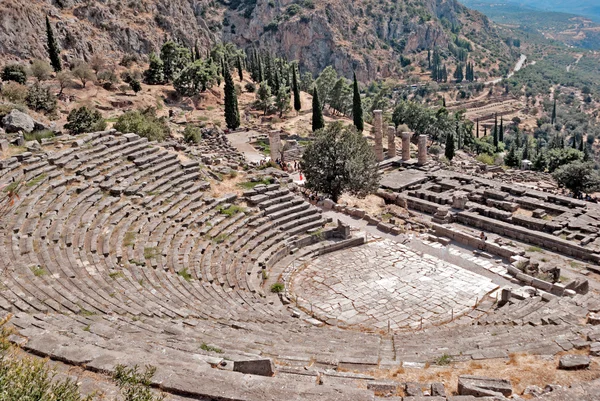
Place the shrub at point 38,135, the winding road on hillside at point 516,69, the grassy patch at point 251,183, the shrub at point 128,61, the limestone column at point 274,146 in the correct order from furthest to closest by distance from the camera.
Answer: the winding road on hillside at point 516,69 → the shrub at point 128,61 → the limestone column at point 274,146 → the grassy patch at point 251,183 → the shrub at point 38,135

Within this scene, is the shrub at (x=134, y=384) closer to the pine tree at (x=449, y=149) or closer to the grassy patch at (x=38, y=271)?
the grassy patch at (x=38, y=271)

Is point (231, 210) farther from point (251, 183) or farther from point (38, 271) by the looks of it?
point (38, 271)

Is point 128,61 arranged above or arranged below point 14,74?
below

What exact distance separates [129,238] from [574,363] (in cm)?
1471

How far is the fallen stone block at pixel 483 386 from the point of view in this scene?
867 cm

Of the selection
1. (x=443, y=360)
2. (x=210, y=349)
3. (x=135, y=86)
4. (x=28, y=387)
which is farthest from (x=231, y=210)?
(x=135, y=86)

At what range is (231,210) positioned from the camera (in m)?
23.3

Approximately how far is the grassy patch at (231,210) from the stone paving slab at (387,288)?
14.8ft

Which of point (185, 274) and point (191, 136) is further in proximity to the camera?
point (191, 136)

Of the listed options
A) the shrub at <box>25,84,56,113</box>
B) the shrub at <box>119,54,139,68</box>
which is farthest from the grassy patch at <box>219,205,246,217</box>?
the shrub at <box>119,54,139,68</box>

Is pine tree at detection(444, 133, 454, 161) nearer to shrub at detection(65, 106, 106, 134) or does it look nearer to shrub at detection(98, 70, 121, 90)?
shrub at detection(65, 106, 106, 134)

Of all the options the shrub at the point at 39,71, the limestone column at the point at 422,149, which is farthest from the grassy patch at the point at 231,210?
the shrub at the point at 39,71

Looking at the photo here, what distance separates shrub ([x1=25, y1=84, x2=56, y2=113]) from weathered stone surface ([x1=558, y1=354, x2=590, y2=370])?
131ft

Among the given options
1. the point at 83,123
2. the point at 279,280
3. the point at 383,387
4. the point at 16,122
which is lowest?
the point at 279,280
